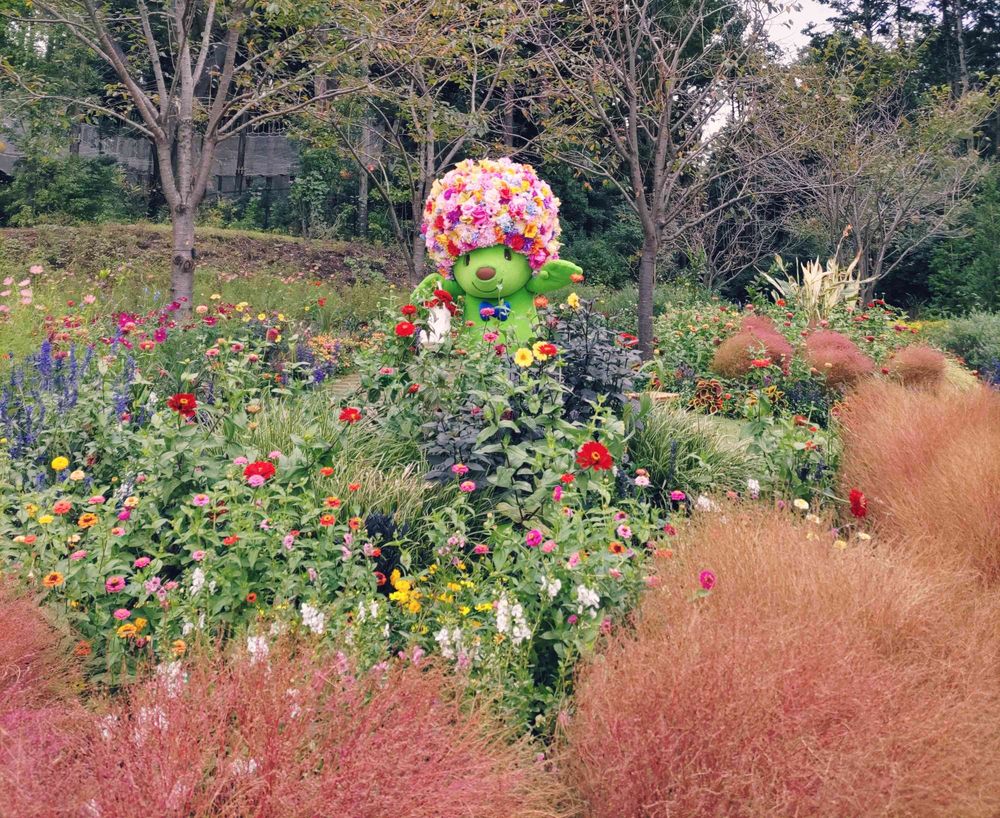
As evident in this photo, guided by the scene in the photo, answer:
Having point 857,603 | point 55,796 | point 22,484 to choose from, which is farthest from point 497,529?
point 22,484

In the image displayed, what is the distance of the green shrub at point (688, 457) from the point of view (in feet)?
12.7

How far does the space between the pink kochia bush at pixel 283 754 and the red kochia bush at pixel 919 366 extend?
6.16 meters

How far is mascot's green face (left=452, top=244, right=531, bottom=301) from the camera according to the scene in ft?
16.2

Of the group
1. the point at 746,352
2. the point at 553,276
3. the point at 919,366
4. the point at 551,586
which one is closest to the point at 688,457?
the point at 553,276

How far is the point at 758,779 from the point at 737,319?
899 cm

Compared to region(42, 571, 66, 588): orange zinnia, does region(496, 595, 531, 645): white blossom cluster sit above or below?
below

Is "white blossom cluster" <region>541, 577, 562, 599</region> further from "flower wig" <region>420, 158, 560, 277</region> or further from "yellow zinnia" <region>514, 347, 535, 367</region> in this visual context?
"flower wig" <region>420, 158, 560, 277</region>

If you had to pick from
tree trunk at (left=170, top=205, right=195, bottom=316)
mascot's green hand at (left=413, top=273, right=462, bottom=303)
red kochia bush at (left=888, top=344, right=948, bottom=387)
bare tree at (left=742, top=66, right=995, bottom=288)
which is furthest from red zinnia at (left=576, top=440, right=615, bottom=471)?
bare tree at (left=742, top=66, right=995, bottom=288)

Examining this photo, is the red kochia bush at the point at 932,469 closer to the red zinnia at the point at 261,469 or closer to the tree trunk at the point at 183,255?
the red zinnia at the point at 261,469

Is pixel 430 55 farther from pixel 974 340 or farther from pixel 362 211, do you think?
pixel 362 211

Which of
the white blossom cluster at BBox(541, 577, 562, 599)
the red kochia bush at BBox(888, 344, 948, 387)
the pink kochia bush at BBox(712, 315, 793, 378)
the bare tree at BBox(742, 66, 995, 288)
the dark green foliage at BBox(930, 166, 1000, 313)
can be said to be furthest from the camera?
the dark green foliage at BBox(930, 166, 1000, 313)

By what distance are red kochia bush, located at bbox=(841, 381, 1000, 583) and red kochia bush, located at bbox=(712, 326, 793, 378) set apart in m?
2.80

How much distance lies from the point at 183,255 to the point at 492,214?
2.61 meters

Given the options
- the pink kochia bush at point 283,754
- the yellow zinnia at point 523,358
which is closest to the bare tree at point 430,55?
the yellow zinnia at point 523,358
